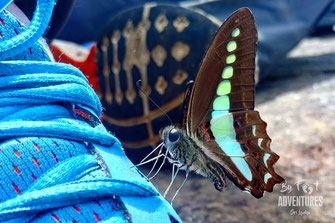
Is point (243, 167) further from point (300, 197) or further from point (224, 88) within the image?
point (300, 197)

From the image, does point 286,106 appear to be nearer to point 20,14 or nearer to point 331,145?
point 331,145

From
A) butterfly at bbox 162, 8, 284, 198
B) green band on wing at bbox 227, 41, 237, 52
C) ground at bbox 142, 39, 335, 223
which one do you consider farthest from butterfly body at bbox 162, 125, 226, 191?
ground at bbox 142, 39, 335, 223

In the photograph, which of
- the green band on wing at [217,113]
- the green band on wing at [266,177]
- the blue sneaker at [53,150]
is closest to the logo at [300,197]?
the green band on wing at [266,177]

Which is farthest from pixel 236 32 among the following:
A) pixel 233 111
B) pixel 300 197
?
pixel 300 197

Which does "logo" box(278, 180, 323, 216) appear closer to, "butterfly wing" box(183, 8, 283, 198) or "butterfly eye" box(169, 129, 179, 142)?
"butterfly wing" box(183, 8, 283, 198)

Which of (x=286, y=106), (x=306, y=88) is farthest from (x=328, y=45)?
(x=286, y=106)

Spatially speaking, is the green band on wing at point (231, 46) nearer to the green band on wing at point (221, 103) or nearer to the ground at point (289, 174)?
the green band on wing at point (221, 103)
